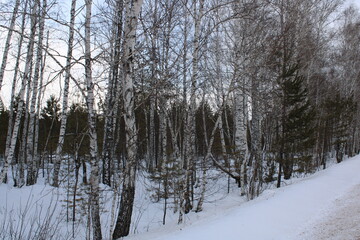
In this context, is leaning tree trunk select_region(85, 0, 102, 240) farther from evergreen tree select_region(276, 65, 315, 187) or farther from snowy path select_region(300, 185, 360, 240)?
evergreen tree select_region(276, 65, 315, 187)

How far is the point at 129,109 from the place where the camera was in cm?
500

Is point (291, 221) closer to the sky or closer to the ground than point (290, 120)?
closer to the ground

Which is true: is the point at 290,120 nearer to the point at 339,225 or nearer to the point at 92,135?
the point at 339,225

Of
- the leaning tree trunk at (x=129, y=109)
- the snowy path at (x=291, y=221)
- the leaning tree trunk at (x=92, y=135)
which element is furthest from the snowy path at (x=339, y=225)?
the leaning tree trunk at (x=92, y=135)

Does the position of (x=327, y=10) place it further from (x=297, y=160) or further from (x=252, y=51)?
(x=252, y=51)

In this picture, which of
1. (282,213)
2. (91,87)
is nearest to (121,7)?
(91,87)

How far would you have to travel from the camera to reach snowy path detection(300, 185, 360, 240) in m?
3.72

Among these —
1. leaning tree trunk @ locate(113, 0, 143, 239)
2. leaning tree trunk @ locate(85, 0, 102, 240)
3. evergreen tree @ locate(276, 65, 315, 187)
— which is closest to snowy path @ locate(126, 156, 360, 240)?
leaning tree trunk @ locate(113, 0, 143, 239)

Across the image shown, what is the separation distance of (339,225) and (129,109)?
407 centimetres

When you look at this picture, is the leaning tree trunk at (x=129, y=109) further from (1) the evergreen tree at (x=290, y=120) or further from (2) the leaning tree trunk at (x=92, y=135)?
(1) the evergreen tree at (x=290, y=120)

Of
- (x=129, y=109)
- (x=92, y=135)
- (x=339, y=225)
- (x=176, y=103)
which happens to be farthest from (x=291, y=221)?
(x=176, y=103)

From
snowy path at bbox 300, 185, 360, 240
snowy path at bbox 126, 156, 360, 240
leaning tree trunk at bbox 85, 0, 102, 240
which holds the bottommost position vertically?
snowy path at bbox 126, 156, 360, 240

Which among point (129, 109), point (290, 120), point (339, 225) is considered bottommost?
point (339, 225)

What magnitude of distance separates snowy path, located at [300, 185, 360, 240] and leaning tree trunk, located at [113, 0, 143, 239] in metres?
3.26
